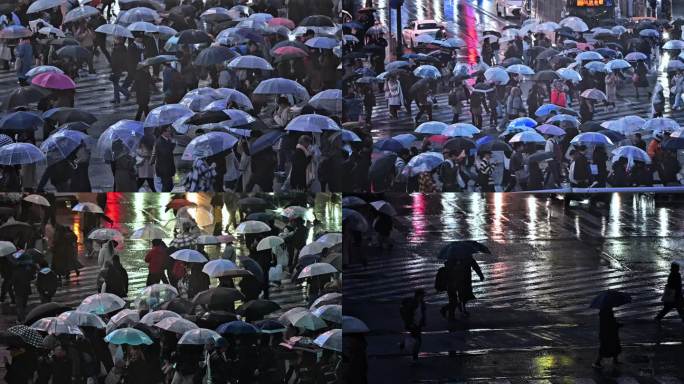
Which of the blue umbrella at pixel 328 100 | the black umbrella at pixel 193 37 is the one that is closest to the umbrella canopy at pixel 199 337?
the blue umbrella at pixel 328 100

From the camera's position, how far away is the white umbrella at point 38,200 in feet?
38.7

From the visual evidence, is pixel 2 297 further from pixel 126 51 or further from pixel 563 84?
pixel 563 84

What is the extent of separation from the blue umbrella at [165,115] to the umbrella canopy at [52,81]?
31.9 inches

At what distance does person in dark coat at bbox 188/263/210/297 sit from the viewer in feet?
38.1

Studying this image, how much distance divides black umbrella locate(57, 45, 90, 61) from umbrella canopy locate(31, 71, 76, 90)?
21 centimetres

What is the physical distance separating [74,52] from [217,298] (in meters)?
2.64

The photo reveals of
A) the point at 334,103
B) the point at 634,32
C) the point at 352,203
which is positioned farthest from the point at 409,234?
the point at 634,32

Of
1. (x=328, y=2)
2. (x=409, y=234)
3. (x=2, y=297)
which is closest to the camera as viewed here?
(x=2, y=297)

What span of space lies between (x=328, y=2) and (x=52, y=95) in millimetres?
2687

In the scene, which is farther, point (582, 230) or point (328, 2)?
point (582, 230)

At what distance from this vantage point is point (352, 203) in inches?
507

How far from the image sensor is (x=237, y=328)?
37.6 ft

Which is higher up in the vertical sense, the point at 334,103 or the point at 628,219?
the point at 334,103

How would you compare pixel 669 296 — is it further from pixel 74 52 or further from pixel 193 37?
pixel 74 52
